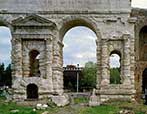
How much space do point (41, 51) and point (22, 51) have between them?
134 cm

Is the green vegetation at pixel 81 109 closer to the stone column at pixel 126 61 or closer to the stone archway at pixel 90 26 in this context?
the stone column at pixel 126 61

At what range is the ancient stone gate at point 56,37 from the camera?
35406 millimetres

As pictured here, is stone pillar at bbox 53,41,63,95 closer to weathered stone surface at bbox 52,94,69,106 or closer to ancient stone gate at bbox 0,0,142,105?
Result: ancient stone gate at bbox 0,0,142,105

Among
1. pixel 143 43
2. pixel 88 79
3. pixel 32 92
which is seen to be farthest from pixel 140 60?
pixel 88 79

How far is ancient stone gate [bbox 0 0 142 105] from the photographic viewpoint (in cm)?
3541

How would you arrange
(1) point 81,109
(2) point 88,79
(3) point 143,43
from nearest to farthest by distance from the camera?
(1) point 81,109 → (3) point 143,43 → (2) point 88,79

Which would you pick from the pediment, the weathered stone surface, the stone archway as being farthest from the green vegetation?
the pediment

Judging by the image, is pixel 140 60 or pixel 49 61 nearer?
pixel 49 61

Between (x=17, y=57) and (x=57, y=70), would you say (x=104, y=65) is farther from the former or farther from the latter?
(x=17, y=57)

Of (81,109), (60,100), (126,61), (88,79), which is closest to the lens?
(81,109)

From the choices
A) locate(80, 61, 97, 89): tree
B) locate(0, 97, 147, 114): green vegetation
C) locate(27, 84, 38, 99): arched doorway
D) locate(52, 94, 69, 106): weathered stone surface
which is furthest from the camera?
locate(80, 61, 97, 89): tree

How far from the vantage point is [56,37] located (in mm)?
36062

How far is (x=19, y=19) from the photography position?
3562cm

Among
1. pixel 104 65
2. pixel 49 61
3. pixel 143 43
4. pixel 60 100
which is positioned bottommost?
pixel 60 100
